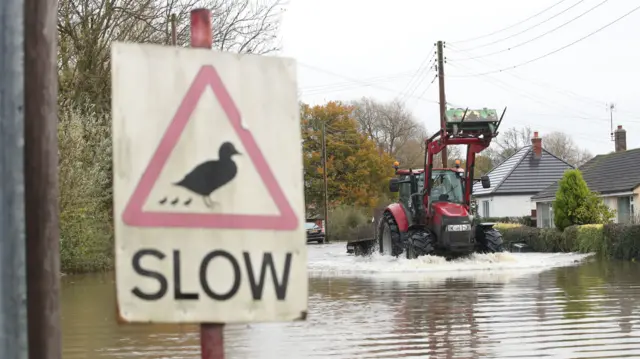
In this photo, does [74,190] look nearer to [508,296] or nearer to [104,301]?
[104,301]

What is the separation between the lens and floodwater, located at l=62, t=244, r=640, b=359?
8.44 metres

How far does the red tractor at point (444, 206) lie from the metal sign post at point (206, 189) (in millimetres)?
18835

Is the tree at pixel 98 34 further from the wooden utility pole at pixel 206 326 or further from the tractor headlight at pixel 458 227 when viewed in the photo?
the wooden utility pole at pixel 206 326

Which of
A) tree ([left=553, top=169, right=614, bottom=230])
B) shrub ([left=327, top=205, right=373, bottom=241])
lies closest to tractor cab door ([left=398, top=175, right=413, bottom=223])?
tree ([left=553, top=169, right=614, bottom=230])

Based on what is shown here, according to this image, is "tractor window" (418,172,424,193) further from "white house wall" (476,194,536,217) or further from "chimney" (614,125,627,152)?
"white house wall" (476,194,536,217)

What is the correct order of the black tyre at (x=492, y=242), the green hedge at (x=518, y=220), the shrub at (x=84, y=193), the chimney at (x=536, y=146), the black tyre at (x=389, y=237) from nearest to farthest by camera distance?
the shrub at (x=84, y=193)
the black tyre at (x=492, y=242)
the black tyre at (x=389, y=237)
the green hedge at (x=518, y=220)
the chimney at (x=536, y=146)

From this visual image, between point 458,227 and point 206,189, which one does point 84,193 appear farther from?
point 206,189

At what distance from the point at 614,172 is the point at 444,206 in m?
16.5

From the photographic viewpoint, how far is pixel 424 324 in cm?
1035

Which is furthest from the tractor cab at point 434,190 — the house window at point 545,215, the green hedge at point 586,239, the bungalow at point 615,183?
the house window at point 545,215

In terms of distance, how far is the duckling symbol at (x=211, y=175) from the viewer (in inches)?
99.7

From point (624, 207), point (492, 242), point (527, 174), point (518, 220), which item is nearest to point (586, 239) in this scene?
point (492, 242)

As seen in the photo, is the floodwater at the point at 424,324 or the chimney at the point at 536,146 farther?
the chimney at the point at 536,146

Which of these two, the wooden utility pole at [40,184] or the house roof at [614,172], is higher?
the house roof at [614,172]
